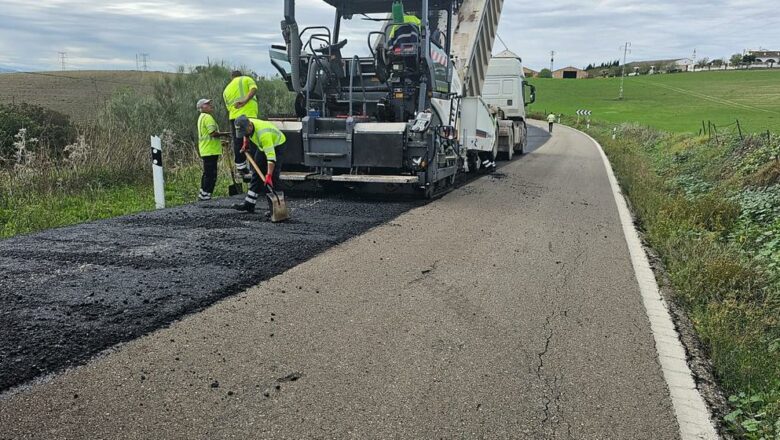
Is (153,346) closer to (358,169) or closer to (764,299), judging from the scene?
(764,299)

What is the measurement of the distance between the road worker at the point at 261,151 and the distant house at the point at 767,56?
448 ft

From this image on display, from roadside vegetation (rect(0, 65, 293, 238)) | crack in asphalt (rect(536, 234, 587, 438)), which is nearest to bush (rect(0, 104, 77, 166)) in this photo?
roadside vegetation (rect(0, 65, 293, 238))

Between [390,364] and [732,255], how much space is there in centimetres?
413

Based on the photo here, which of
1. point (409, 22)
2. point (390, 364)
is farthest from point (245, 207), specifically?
point (390, 364)

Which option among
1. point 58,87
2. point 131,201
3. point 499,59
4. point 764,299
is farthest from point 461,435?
point 58,87

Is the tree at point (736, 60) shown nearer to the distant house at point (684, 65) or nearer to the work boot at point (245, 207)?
the distant house at point (684, 65)

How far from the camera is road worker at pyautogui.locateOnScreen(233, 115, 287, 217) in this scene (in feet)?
23.8

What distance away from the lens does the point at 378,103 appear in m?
9.28

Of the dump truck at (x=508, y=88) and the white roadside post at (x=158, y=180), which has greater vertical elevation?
the dump truck at (x=508, y=88)

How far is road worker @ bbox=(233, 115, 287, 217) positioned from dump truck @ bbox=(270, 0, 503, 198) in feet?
4.08

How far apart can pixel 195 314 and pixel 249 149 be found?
178 inches

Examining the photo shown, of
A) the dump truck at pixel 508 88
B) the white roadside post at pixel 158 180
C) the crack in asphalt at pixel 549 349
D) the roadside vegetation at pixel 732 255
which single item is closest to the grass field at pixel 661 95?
the dump truck at pixel 508 88

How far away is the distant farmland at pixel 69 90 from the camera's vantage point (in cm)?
1355

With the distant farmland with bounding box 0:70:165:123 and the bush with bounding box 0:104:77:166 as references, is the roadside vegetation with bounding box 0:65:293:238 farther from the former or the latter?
the distant farmland with bounding box 0:70:165:123
